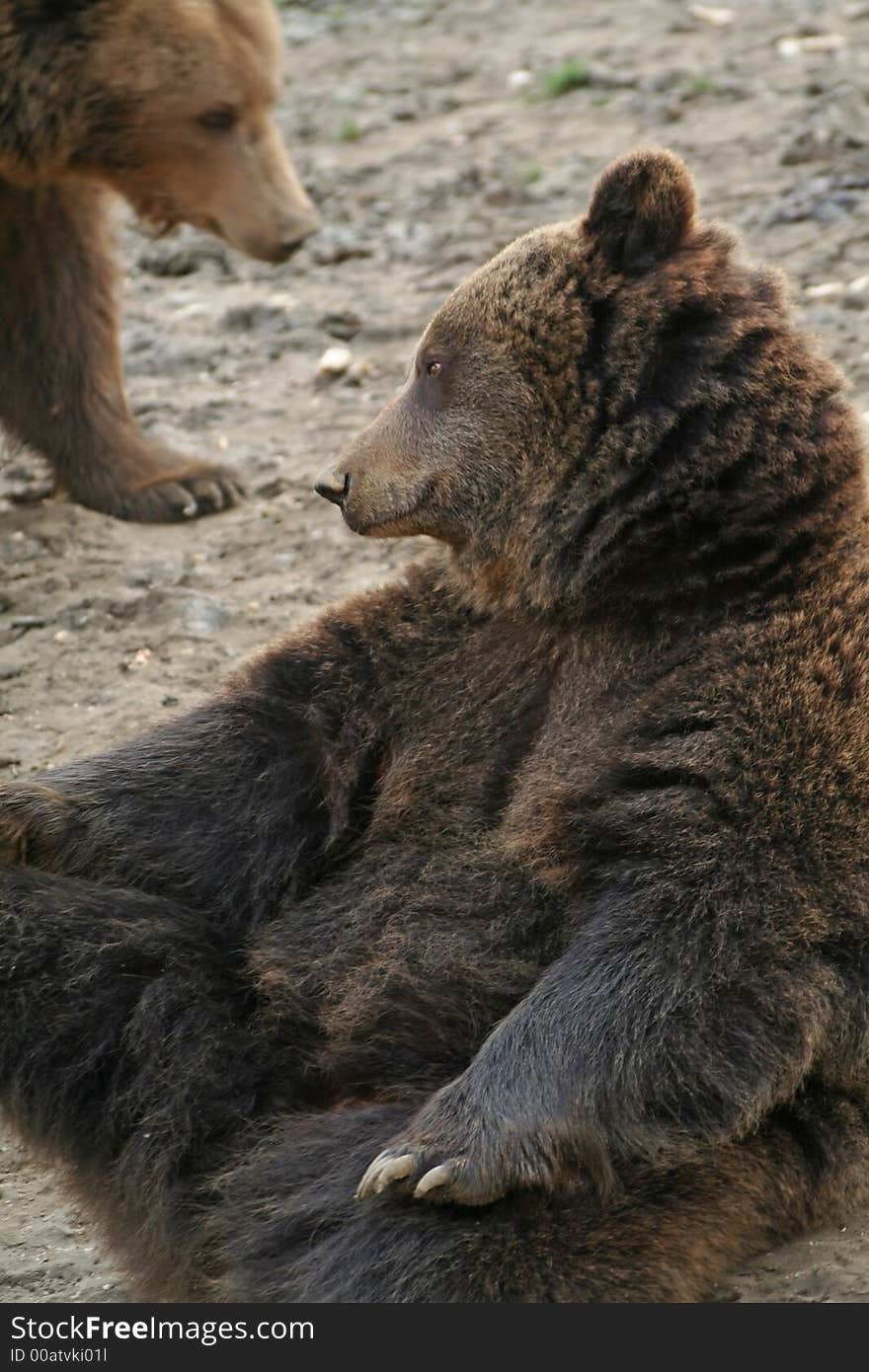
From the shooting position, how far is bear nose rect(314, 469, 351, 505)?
4582 millimetres

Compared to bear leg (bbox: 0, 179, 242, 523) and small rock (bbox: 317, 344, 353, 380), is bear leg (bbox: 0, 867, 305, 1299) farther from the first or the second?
small rock (bbox: 317, 344, 353, 380)

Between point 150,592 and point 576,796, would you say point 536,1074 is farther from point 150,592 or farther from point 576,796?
point 150,592

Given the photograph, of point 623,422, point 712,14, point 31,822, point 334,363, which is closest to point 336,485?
point 623,422

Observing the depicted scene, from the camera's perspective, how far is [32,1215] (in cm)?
466

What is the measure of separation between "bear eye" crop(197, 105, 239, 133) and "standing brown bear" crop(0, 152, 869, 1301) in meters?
2.90

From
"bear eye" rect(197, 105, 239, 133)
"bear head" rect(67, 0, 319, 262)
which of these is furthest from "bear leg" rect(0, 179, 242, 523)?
"bear eye" rect(197, 105, 239, 133)

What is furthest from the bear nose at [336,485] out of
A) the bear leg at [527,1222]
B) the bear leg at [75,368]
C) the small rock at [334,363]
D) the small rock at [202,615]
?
the small rock at [334,363]

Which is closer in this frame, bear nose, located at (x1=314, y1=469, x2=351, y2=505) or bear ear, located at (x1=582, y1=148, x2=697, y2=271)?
bear ear, located at (x1=582, y1=148, x2=697, y2=271)

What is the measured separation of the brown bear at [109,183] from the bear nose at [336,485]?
2.91 metres

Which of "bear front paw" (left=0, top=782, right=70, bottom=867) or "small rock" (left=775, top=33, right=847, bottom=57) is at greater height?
"small rock" (left=775, top=33, right=847, bottom=57)

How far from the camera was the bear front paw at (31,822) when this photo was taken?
4.54m

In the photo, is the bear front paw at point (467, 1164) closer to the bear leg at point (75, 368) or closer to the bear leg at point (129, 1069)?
the bear leg at point (129, 1069)

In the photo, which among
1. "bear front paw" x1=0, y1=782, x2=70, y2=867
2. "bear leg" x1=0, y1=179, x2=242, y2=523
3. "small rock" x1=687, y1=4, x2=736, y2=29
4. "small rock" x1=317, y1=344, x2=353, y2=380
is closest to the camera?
"bear front paw" x1=0, y1=782, x2=70, y2=867

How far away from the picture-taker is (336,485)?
180 inches
